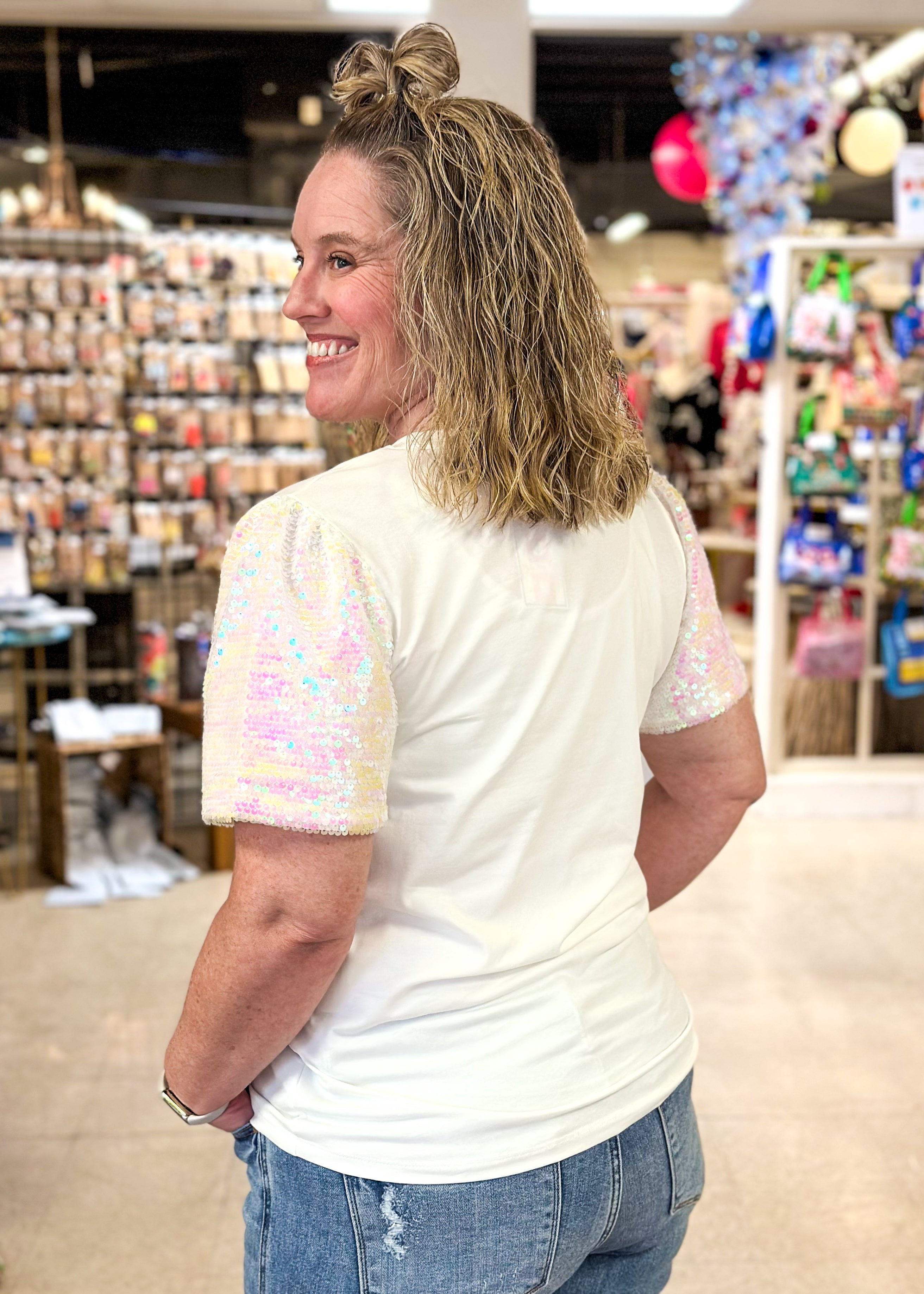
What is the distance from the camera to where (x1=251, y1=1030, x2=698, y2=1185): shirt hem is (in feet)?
2.97

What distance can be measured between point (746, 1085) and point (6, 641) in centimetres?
264

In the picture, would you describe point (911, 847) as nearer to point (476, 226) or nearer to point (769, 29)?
point (769, 29)

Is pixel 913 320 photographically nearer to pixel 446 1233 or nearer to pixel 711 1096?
pixel 711 1096

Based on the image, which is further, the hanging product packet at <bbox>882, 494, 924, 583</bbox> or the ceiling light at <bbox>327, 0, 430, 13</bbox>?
the hanging product packet at <bbox>882, 494, 924, 583</bbox>

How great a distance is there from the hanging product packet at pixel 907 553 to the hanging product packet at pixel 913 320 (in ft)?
2.00

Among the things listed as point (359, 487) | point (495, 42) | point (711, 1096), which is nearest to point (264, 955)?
point (359, 487)

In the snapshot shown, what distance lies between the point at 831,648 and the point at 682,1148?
4537mm

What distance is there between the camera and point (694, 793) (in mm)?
1250

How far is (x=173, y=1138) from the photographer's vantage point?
2.77m

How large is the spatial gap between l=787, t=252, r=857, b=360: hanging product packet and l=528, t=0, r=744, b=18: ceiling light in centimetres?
126

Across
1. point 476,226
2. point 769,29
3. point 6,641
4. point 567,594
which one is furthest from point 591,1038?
point 769,29

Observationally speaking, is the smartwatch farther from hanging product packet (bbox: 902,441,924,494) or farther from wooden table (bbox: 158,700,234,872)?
hanging product packet (bbox: 902,441,924,494)

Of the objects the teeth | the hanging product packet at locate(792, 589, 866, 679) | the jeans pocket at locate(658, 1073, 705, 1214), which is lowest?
the hanging product packet at locate(792, 589, 866, 679)

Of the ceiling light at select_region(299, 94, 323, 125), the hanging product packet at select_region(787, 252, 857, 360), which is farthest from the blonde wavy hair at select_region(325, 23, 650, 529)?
the ceiling light at select_region(299, 94, 323, 125)
